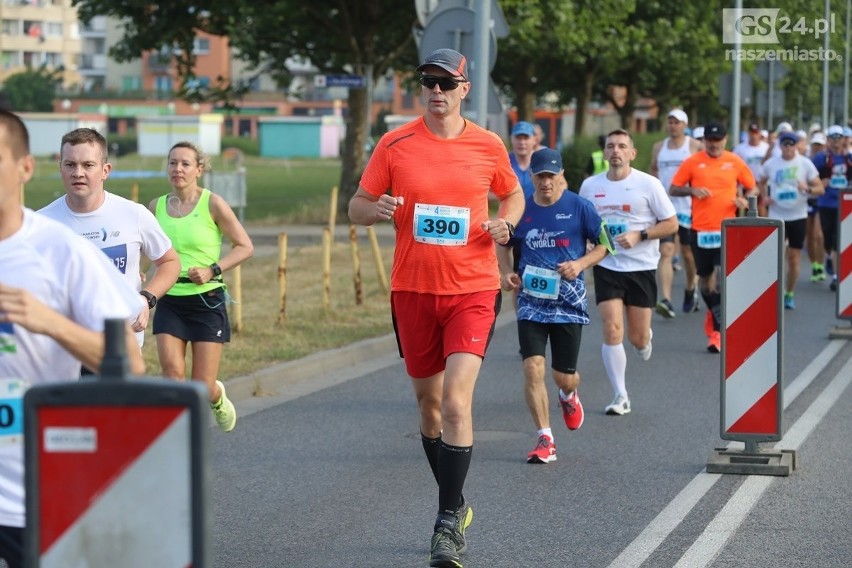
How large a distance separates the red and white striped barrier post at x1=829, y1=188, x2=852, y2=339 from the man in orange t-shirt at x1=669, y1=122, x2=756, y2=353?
1.17m

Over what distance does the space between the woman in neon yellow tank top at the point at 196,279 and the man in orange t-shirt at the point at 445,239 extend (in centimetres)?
205

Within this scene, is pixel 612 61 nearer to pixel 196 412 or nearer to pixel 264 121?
pixel 196 412

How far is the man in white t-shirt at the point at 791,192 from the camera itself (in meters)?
17.5

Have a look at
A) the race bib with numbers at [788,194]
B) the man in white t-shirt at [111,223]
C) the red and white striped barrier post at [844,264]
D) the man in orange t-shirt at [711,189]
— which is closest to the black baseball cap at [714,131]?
the man in orange t-shirt at [711,189]

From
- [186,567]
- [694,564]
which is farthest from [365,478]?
[186,567]

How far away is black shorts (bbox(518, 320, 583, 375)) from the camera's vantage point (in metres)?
8.95

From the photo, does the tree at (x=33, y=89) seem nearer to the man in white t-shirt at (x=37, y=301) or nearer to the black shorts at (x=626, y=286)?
the black shorts at (x=626, y=286)

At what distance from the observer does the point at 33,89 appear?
137 m

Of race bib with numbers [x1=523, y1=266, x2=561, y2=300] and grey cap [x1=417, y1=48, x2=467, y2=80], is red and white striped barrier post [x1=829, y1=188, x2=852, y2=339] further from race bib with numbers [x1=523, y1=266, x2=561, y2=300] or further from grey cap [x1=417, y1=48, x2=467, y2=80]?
grey cap [x1=417, y1=48, x2=467, y2=80]

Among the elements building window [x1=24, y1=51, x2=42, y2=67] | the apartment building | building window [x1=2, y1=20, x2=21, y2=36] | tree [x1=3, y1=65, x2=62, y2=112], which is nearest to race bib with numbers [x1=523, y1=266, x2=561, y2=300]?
tree [x1=3, y1=65, x2=62, y2=112]

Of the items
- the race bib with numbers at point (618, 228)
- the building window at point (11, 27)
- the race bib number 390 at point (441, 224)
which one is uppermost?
the building window at point (11, 27)

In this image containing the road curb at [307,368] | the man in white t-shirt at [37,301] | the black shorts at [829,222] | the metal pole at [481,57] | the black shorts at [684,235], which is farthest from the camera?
the black shorts at [829,222]

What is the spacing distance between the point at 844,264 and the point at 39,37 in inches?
5961

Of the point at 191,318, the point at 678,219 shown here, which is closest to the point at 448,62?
the point at 191,318
